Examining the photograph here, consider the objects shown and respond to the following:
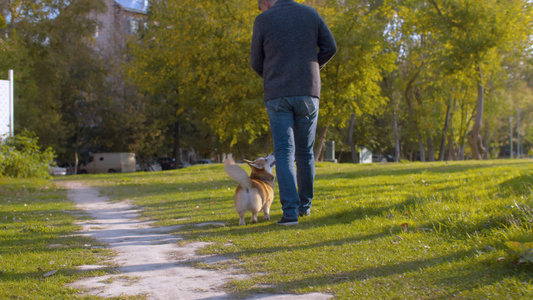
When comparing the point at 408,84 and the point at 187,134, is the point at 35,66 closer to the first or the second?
the point at 187,134

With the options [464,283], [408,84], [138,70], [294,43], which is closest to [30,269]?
[464,283]

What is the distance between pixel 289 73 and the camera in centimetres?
490

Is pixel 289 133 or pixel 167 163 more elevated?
pixel 289 133

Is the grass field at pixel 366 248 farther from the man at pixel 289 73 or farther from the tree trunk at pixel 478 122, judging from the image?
the tree trunk at pixel 478 122

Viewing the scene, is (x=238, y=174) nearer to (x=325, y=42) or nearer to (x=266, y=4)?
(x=325, y=42)

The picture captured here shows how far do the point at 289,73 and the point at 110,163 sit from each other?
41454mm

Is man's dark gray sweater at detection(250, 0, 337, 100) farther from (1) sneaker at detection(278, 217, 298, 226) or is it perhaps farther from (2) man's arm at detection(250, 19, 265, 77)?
(1) sneaker at detection(278, 217, 298, 226)

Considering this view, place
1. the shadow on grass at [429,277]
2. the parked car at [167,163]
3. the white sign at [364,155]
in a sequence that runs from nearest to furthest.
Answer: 1. the shadow on grass at [429,277]
2. the parked car at [167,163]
3. the white sign at [364,155]

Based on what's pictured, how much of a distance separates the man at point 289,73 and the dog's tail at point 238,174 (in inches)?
13.2

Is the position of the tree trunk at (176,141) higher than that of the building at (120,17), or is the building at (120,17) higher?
the building at (120,17)

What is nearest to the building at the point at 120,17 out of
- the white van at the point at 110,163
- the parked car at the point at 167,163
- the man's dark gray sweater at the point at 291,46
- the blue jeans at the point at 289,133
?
the white van at the point at 110,163

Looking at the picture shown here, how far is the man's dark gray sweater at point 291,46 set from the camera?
4.90 metres

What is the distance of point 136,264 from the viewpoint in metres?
3.50

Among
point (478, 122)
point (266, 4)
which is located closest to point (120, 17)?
point (478, 122)
